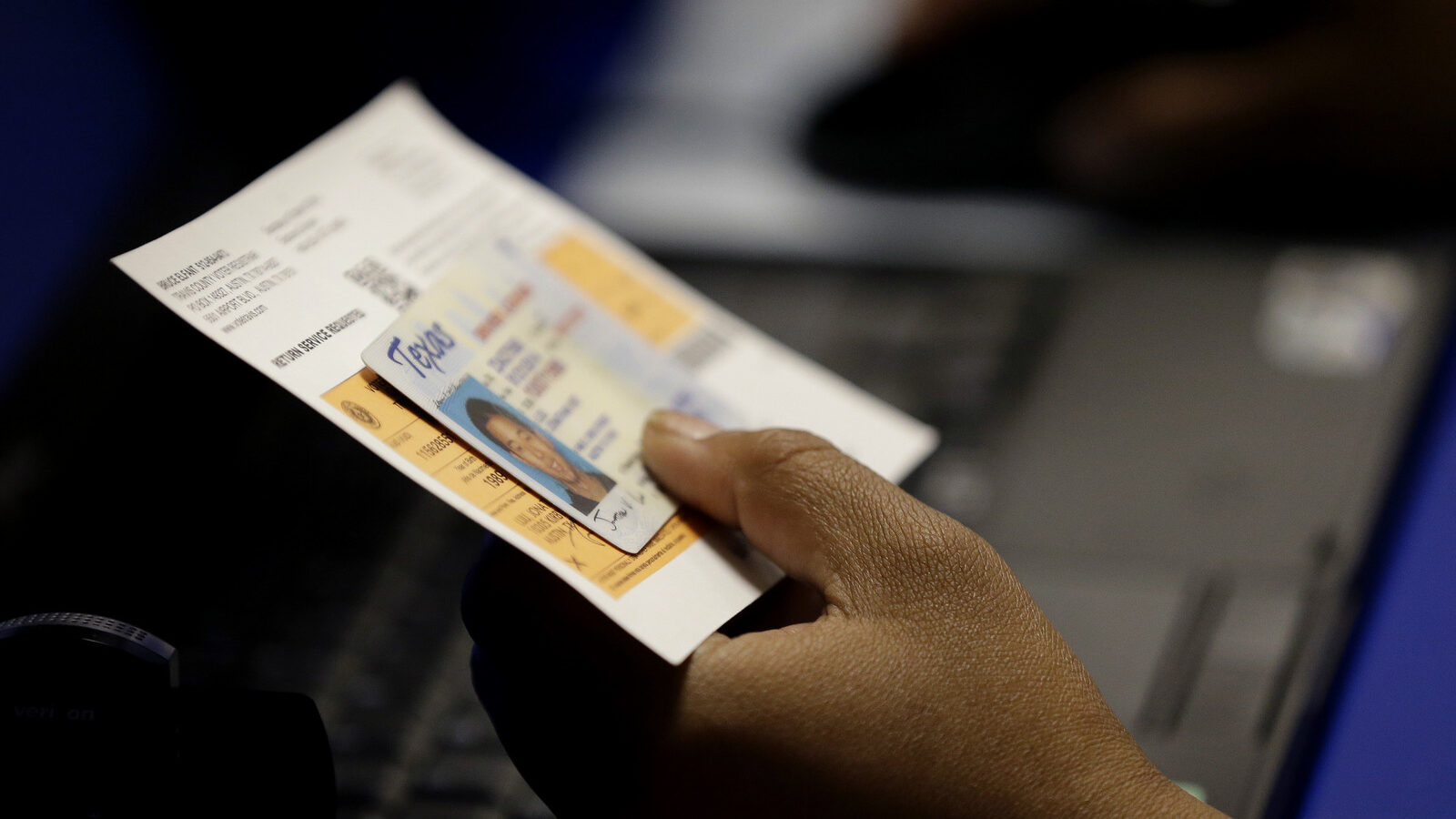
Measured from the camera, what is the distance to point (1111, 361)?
83cm

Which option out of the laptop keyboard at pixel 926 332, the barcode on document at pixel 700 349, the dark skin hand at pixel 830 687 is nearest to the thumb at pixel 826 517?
the dark skin hand at pixel 830 687

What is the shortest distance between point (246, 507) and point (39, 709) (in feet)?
0.68

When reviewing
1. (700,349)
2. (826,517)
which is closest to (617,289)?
(700,349)

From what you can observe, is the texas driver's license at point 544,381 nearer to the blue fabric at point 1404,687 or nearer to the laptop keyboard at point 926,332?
the laptop keyboard at point 926,332

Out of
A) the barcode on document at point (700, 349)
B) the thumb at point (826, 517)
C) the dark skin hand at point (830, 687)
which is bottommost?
the dark skin hand at point (830, 687)

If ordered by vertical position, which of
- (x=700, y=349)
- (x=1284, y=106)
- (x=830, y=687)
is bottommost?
(x=830, y=687)

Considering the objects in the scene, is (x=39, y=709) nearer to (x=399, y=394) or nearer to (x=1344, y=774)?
(x=399, y=394)

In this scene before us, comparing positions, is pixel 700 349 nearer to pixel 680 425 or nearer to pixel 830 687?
pixel 680 425

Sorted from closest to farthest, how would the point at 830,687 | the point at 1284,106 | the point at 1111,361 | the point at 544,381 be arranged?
the point at 830,687 → the point at 544,381 → the point at 1111,361 → the point at 1284,106

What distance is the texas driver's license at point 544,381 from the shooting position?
491mm

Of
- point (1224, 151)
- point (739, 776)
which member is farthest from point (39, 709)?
point (1224, 151)

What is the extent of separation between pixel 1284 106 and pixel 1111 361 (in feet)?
1.30

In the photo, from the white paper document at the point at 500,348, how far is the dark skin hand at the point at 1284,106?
1.63 feet

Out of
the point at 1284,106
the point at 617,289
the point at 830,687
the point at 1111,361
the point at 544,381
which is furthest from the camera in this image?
the point at 1284,106
